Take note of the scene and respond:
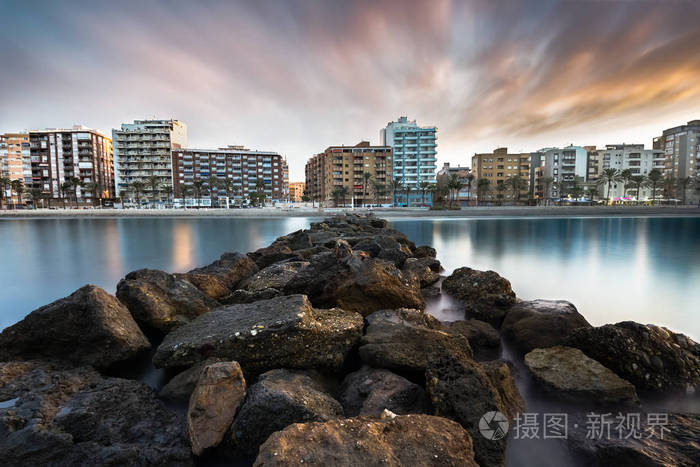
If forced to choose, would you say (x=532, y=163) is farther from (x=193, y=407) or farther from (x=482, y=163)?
(x=193, y=407)

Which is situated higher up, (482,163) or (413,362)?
(482,163)

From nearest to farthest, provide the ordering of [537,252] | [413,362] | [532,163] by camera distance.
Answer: [413,362]
[537,252]
[532,163]

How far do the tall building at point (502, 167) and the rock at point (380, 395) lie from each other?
4354 inches

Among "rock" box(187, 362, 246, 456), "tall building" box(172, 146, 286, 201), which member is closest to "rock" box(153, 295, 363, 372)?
"rock" box(187, 362, 246, 456)

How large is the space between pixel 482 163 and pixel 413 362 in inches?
4418

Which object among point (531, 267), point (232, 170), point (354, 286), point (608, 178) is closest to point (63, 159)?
point (232, 170)

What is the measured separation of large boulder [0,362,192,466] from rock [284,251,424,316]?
309 centimetres

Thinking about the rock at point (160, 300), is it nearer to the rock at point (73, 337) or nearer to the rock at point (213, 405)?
the rock at point (73, 337)

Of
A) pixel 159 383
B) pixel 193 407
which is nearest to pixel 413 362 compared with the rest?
pixel 193 407

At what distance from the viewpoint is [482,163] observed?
349 ft

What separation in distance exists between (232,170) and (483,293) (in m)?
112

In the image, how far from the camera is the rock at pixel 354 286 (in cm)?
624

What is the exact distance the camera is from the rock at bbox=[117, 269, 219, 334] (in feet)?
18.6

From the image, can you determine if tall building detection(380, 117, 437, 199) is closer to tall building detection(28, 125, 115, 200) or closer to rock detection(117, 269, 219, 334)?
tall building detection(28, 125, 115, 200)
